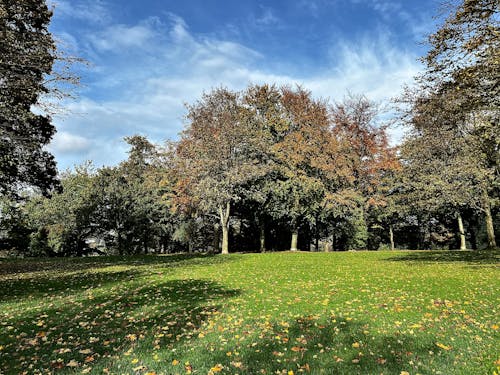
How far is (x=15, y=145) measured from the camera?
14922 millimetres

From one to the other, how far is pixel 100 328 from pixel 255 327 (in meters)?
3.02

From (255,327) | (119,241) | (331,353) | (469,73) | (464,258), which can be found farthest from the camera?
(119,241)

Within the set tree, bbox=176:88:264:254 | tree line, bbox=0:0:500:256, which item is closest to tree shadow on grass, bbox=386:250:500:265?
tree line, bbox=0:0:500:256

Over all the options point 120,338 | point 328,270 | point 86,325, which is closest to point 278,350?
point 120,338

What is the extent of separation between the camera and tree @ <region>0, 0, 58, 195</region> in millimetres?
11414

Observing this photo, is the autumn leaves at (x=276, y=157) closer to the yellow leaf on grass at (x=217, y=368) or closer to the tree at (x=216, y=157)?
the tree at (x=216, y=157)

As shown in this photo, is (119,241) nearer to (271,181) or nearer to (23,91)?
(271,181)

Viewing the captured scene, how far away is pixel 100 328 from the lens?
6.87 m

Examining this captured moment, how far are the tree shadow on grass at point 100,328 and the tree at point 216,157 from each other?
54.5 feet

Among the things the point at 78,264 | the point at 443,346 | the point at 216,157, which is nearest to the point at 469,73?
the point at 443,346

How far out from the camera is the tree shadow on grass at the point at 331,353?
16.2 feet

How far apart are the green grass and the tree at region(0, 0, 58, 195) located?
264 inches

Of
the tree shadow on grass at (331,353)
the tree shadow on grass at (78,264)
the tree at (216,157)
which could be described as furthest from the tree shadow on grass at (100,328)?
the tree at (216,157)

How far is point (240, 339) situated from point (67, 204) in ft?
108
